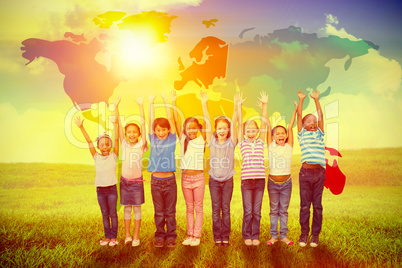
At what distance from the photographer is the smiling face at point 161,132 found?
248 inches

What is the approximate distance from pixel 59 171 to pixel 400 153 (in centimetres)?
1285

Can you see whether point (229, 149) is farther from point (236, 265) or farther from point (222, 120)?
point (236, 265)

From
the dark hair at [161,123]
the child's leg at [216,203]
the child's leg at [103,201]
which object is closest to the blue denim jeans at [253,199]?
the child's leg at [216,203]

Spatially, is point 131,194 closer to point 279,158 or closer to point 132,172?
point 132,172

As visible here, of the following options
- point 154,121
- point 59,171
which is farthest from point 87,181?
point 154,121

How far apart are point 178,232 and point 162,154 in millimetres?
1917

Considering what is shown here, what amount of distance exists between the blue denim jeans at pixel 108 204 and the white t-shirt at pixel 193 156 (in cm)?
143

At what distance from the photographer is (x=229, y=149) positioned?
6.27 m

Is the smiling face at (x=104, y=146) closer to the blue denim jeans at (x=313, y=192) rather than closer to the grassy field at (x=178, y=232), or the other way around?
the grassy field at (x=178, y=232)

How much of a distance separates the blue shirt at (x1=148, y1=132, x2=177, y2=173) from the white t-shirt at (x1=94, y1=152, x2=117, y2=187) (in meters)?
0.75

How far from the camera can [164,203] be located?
249 inches

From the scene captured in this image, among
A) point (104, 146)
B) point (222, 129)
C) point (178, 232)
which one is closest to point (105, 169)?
point (104, 146)

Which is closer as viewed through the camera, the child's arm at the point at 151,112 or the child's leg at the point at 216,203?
the child's leg at the point at 216,203

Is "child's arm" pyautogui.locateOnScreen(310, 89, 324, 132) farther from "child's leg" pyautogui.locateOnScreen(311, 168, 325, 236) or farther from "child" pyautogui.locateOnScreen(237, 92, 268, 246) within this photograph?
"child" pyautogui.locateOnScreen(237, 92, 268, 246)
